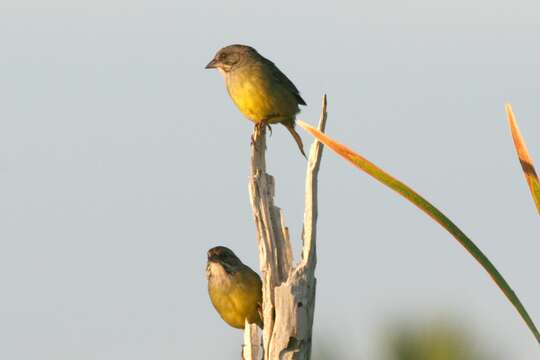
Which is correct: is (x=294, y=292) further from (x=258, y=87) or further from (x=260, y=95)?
(x=258, y=87)

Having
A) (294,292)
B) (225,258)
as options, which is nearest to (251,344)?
Result: (294,292)

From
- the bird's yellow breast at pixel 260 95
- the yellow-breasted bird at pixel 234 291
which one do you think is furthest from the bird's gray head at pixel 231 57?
the yellow-breasted bird at pixel 234 291

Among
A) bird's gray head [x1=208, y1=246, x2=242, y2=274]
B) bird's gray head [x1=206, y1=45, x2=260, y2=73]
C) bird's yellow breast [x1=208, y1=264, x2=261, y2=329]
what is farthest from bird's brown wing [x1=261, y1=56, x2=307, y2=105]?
bird's yellow breast [x1=208, y1=264, x2=261, y2=329]

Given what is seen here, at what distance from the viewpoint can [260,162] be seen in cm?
640

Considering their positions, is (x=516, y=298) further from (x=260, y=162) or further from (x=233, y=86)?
(x=233, y=86)

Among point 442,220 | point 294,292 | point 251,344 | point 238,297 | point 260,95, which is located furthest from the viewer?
point 260,95

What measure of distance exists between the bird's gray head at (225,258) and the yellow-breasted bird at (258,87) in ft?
3.35

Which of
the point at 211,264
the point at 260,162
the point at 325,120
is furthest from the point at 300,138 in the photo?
the point at 325,120

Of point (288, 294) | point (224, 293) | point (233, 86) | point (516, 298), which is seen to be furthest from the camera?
point (233, 86)

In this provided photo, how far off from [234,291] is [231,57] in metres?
2.34

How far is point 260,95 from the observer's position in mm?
8234

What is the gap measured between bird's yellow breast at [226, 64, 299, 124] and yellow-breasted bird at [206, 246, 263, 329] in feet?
3.72

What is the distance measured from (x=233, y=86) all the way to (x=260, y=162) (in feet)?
6.74

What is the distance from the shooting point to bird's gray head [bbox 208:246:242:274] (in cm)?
766
